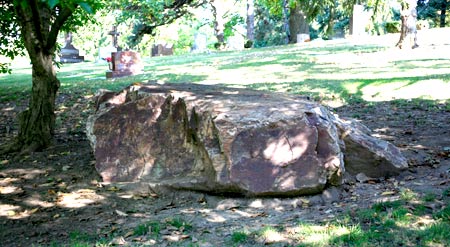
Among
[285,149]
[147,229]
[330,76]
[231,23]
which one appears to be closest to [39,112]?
[147,229]

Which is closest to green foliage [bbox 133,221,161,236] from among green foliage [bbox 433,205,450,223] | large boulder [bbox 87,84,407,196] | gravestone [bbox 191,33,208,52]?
large boulder [bbox 87,84,407,196]

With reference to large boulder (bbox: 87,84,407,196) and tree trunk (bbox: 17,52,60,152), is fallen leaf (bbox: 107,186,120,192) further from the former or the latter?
tree trunk (bbox: 17,52,60,152)

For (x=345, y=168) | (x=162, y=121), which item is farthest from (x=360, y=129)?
(x=162, y=121)

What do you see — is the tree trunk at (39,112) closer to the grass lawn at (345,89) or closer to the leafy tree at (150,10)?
the grass lawn at (345,89)

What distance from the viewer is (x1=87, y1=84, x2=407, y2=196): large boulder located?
5922mm

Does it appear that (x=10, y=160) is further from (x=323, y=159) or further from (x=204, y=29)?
(x=204, y=29)

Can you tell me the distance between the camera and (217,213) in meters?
5.69

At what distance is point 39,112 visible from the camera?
864cm

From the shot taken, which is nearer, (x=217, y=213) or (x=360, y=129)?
(x=217, y=213)

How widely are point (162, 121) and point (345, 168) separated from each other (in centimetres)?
253

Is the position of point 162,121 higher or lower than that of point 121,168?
higher

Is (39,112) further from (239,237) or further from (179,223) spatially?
(239,237)

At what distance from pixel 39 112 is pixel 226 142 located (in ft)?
13.5

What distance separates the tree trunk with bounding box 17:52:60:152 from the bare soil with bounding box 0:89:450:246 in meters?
0.34
